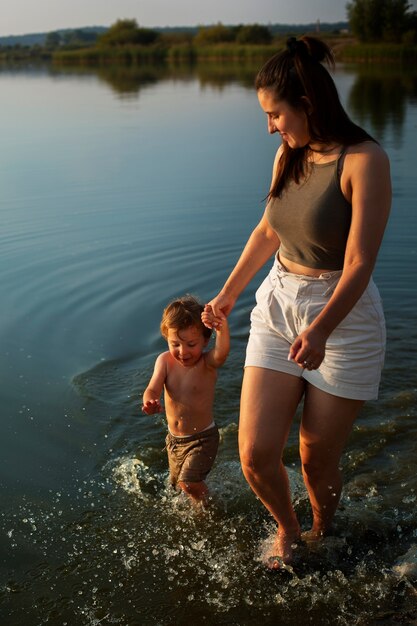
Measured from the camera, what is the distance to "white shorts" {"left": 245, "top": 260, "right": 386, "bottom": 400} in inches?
143

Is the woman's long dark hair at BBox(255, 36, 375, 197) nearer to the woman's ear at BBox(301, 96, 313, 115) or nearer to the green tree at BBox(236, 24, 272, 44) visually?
the woman's ear at BBox(301, 96, 313, 115)

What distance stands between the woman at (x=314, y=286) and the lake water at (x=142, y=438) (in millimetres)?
490

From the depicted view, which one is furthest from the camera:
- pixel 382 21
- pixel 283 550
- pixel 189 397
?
pixel 382 21

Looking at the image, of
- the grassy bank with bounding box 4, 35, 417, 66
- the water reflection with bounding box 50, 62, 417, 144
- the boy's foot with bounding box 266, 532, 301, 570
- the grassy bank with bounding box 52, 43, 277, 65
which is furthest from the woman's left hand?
the grassy bank with bounding box 52, 43, 277, 65

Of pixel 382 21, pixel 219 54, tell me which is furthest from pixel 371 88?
pixel 219 54

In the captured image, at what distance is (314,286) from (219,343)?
2.72 ft

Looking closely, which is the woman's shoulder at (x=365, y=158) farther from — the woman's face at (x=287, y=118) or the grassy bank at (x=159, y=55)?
Result: the grassy bank at (x=159, y=55)

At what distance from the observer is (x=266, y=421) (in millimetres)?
3717

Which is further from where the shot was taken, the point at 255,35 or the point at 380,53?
the point at 255,35

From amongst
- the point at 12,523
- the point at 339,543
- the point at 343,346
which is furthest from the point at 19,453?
the point at 343,346

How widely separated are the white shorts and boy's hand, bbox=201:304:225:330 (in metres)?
0.41

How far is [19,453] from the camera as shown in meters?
5.39

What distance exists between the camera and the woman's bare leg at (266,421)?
3.72m

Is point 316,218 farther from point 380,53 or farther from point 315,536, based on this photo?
point 380,53
